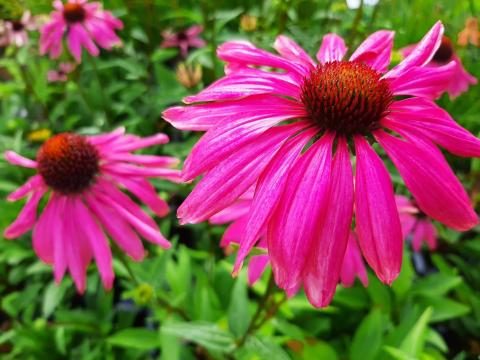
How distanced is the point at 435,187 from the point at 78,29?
124cm

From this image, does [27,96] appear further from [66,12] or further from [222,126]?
[222,126]

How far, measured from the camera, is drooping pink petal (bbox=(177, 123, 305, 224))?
1.16 feet

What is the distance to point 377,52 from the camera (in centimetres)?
48

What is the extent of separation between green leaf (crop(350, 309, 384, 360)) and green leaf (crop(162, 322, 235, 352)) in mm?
276

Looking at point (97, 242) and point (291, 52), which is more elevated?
point (291, 52)

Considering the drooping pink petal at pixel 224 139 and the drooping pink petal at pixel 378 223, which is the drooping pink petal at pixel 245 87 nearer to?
the drooping pink petal at pixel 224 139

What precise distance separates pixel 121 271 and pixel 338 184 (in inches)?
25.4

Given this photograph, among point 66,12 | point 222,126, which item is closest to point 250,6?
point 66,12

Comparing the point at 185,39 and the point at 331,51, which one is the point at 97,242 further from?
the point at 185,39

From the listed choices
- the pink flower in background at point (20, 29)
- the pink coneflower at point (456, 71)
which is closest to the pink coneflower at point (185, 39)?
the pink flower in background at point (20, 29)

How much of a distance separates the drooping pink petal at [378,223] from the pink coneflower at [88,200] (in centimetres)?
36

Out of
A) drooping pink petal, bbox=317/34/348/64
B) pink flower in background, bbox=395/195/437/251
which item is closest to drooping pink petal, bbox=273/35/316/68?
drooping pink petal, bbox=317/34/348/64

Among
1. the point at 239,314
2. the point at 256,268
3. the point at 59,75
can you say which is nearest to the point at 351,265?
the point at 256,268

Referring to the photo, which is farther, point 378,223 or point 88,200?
point 88,200
